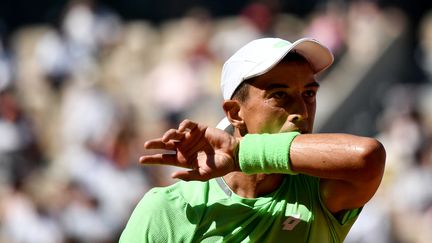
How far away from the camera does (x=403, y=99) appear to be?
46.0 feet

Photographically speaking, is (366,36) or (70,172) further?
(366,36)

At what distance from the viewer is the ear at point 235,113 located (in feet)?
15.6

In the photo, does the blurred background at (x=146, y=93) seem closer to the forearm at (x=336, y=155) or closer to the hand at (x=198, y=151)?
the hand at (x=198, y=151)

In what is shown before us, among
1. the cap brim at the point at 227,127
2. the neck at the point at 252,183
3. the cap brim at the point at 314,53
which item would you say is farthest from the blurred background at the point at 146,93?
the cap brim at the point at 314,53

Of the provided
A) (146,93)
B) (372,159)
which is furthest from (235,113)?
(146,93)

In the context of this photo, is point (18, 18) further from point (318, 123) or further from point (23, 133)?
point (318, 123)

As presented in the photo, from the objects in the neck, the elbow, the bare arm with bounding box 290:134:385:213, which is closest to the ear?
the neck

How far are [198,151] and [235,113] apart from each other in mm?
392

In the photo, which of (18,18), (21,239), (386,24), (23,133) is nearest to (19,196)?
(21,239)

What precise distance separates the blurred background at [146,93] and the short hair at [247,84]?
6.39 m

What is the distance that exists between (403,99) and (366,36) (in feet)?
4.32

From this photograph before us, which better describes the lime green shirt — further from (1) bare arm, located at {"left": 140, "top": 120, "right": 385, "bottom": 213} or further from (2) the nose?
(2) the nose

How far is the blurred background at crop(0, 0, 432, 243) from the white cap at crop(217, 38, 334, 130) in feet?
21.1

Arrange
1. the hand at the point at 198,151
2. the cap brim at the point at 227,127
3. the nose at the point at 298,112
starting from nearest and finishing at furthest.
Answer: the hand at the point at 198,151 → the nose at the point at 298,112 → the cap brim at the point at 227,127
